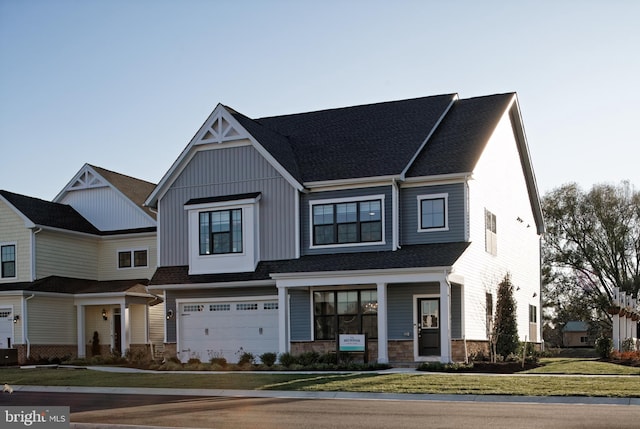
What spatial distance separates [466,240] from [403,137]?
18.8ft

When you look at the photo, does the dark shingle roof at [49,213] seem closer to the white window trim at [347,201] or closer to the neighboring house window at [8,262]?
the neighboring house window at [8,262]

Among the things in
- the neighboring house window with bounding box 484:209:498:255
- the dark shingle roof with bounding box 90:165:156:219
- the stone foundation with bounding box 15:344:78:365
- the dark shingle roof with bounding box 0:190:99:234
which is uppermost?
the dark shingle roof with bounding box 90:165:156:219

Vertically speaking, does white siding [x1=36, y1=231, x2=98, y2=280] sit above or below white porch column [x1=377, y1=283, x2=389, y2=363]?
above

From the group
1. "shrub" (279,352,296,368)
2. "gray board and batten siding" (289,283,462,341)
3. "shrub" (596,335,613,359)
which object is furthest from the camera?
"shrub" (596,335,613,359)

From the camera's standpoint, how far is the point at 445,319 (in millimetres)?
28375

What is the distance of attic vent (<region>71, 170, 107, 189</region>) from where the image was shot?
44188 mm

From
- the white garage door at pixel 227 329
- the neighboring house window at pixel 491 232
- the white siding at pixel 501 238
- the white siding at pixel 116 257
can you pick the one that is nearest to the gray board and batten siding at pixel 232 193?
the white garage door at pixel 227 329

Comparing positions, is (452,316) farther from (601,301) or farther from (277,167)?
(601,301)

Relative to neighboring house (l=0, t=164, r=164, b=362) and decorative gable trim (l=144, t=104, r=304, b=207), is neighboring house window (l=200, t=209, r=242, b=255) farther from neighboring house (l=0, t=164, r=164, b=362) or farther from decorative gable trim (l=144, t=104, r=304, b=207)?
neighboring house (l=0, t=164, r=164, b=362)

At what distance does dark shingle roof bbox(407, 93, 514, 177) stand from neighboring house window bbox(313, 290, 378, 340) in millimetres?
4952

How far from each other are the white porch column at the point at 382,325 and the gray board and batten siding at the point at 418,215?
2.95 metres

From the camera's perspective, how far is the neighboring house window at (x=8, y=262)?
1590 inches

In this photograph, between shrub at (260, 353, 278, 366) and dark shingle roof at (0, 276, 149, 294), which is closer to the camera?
shrub at (260, 353, 278, 366)

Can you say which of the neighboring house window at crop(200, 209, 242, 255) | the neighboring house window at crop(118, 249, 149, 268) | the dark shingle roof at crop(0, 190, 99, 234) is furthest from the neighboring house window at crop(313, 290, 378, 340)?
the dark shingle roof at crop(0, 190, 99, 234)
